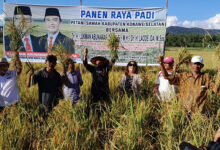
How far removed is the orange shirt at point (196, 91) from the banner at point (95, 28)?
3759mm

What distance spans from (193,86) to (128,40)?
4093 mm

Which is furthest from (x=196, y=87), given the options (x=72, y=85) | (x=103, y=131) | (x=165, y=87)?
(x=72, y=85)

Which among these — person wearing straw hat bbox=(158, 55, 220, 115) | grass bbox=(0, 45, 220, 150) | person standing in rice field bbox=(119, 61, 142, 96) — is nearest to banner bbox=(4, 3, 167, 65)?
person standing in rice field bbox=(119, 61, 142, 96)

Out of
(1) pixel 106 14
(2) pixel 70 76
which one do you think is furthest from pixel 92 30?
(2) pixel 70 76

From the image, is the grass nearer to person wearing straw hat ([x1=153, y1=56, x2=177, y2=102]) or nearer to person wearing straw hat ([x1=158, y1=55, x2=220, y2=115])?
person wearing straw hat ([x1=158, y1=55, x2=220, y2=115])

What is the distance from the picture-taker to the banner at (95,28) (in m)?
6.05

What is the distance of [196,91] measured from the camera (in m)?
2.39

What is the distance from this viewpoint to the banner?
6.05 metres

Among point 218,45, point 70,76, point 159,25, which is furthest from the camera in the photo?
point 159,25

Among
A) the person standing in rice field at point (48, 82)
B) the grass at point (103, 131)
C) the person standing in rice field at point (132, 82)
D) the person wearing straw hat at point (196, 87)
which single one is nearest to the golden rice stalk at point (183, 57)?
the person wearing straw hat at point (196, 87)

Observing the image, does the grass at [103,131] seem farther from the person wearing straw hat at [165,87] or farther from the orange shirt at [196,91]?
the person wearing straw hat at [165,87]

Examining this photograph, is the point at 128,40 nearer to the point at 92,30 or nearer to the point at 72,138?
the point at 92,30

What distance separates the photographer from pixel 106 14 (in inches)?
242

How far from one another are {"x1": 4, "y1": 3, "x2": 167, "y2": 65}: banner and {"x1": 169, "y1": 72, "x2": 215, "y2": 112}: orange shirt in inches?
148
